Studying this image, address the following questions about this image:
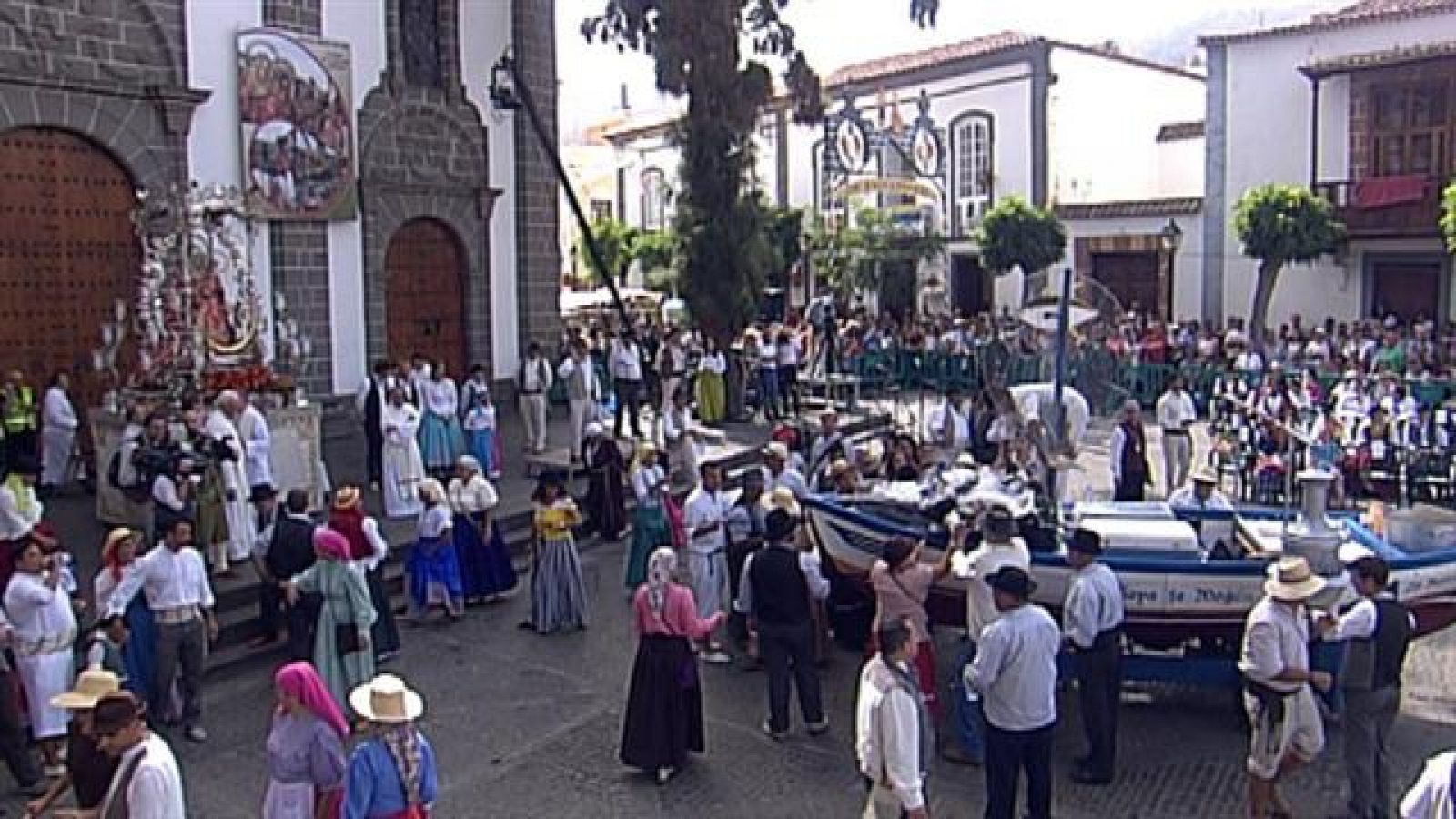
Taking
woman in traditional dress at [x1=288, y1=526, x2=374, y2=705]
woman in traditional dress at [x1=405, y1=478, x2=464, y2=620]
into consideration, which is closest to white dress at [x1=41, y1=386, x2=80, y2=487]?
woman in traditional dress at [x1=405, y1=478, x2=464, y2=620]

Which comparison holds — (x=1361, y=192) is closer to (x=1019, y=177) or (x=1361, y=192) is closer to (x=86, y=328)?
(x=1019, y=177)

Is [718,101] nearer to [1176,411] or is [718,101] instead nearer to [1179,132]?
[1176,411]

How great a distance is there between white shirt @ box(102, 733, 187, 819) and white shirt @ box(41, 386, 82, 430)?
9.69m

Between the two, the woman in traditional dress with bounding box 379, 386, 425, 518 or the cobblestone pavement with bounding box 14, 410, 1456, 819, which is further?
the woman in traditional dress with bounding box 379, 386, 425, 518

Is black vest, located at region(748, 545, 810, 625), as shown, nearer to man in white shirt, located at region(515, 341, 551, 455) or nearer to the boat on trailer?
the boat on trailer

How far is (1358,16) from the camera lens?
998 inches

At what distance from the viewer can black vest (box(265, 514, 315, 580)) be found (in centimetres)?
861

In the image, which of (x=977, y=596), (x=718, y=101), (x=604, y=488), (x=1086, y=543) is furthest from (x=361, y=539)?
(x=718, y=101)

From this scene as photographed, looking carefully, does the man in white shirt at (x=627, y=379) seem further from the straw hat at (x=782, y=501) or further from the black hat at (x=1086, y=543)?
the black hat at (x=1086, y=543)

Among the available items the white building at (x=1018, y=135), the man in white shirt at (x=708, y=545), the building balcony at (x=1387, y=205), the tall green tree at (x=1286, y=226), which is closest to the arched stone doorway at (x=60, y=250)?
the man in white shirt at (x=708, y=545)

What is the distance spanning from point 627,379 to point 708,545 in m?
7.98

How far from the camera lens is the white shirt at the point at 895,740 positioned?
219 inches

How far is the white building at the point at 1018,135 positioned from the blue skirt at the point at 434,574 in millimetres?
22411

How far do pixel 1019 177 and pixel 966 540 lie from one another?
25892 millimetres
